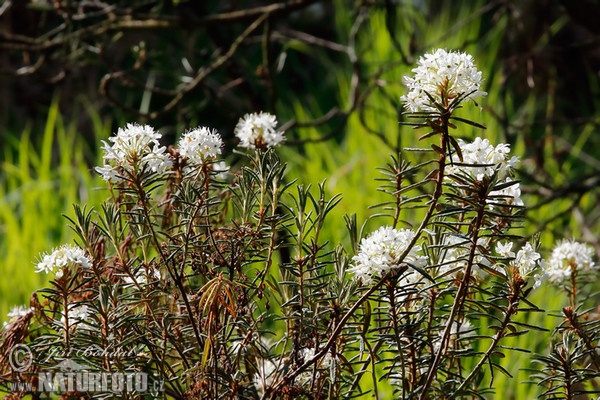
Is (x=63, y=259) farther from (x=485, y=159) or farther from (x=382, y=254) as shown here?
(x=485, y=159)

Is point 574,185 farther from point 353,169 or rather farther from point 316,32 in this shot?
point 316,32

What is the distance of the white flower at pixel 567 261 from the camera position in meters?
1.32

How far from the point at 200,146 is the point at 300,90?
4596mm

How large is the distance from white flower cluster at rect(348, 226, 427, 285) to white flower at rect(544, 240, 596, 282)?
1.49ft

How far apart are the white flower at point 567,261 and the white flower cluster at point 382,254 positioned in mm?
454

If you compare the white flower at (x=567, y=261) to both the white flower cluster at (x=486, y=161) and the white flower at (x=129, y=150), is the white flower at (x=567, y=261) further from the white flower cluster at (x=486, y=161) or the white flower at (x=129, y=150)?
the white flower at (x=129, y=150)

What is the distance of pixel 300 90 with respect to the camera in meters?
5.59

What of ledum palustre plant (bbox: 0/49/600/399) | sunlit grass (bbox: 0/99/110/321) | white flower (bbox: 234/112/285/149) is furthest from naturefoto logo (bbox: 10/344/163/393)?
sunlit grass (bbox: 0/99/110/321)

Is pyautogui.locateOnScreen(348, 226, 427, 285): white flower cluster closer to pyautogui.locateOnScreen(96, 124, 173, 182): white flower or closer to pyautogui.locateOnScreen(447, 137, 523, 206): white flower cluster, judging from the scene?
pyautogui.locateOnScreen(447, 137, 523, 206): white flower cluster

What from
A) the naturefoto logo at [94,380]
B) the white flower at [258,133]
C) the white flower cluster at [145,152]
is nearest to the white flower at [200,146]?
the white flower cluster at [145,152]

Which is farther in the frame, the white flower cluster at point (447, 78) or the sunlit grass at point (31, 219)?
the sunlit grass at point (31, 219)

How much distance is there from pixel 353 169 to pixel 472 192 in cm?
256

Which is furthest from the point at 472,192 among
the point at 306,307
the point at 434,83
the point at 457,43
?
the point at 457,43

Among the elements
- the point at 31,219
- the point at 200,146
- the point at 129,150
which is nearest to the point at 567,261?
the point at 200,146
